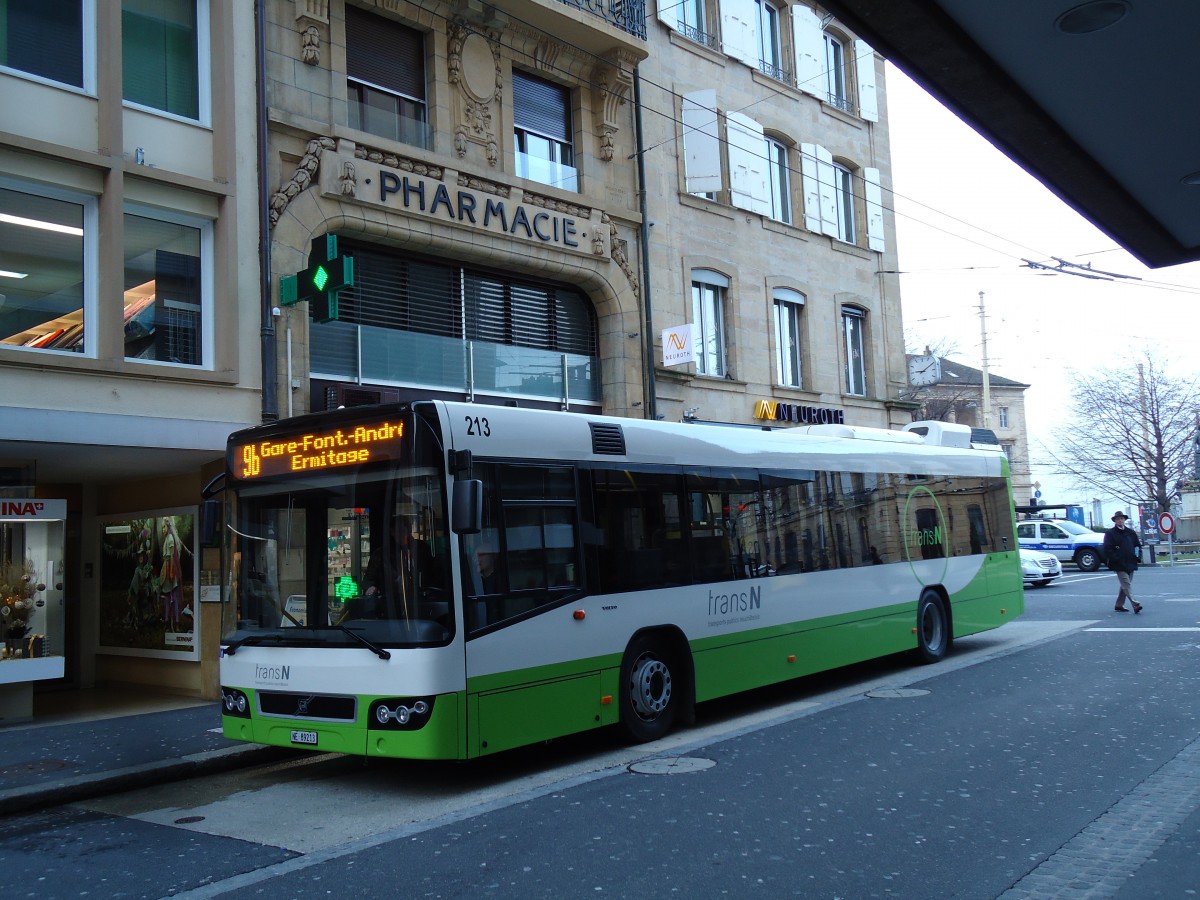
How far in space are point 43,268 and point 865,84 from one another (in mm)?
20189

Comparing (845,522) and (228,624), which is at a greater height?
(845,522)

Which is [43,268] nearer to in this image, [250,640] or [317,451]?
[317,451]

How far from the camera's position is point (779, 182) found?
23453mm

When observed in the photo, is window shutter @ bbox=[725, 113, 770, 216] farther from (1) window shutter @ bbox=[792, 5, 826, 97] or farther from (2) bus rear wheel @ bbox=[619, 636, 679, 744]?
(2) bus rear wheel @ bbox=[619, 636, 679, 744]

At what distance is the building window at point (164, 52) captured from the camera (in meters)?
12.8

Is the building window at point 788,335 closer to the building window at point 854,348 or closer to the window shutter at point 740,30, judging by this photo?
the building window at point 854,348

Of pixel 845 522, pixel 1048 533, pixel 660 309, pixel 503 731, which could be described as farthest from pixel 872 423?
pixel 503 731

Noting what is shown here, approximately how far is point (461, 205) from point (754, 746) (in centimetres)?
957

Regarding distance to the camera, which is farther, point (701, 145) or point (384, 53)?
point (701, 145)

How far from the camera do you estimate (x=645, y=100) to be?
1978 centimetres

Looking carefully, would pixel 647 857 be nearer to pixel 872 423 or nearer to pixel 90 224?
pixel 90 224

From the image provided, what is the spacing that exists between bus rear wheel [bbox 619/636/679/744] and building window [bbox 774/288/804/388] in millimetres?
13317

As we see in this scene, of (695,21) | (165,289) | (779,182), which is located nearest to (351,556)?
(165,289)

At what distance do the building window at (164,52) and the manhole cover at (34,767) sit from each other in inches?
299
